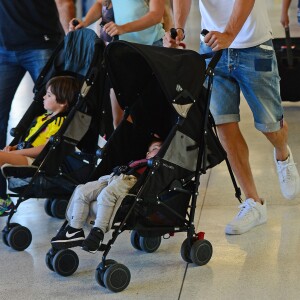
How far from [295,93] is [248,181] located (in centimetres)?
289

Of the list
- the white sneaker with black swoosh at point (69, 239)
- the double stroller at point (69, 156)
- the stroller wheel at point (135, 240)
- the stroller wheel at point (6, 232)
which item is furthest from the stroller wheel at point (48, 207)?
the white sneaker with black swoosh at point (69, 239)

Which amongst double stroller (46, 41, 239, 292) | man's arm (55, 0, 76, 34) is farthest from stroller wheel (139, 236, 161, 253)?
man's arm (55, 0, 76, 34)

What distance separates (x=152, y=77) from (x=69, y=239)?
935 mm

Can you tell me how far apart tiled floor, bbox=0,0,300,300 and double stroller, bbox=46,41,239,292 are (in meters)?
0.08

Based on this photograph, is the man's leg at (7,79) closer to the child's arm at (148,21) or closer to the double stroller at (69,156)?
the double stroller at (69,156)

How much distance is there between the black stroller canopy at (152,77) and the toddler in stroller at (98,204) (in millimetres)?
275

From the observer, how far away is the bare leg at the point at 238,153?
179 inches

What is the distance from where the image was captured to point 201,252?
395 cm

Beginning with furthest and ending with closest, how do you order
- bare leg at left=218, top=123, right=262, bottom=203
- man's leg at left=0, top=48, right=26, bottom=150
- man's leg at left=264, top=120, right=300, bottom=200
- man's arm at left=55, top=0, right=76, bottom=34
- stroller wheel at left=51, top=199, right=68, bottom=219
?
man's arm at left=55, top=0, right=76, bottom=34 → man's leg at left=0, top=48, right=26, bottom=150 → stroller wheel at left=51, top=199, right=68, bottom=219 → man's leg at left=264, top=120, right=300, bottom=200 → bare leg at left=218, top=123, right=262, bottom=203

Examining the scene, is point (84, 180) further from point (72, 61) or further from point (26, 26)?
point (26, 26)

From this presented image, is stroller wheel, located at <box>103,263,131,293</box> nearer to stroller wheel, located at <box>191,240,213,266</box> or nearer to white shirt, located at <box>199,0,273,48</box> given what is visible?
stroller wheel, located at <box>191,240,213,266</box>

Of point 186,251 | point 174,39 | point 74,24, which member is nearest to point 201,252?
point 186,251

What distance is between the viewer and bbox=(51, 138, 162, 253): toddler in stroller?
12.2 feet

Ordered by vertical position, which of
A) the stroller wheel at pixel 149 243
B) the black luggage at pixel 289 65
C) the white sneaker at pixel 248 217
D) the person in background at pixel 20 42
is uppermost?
the person in background at pixel 20 42
